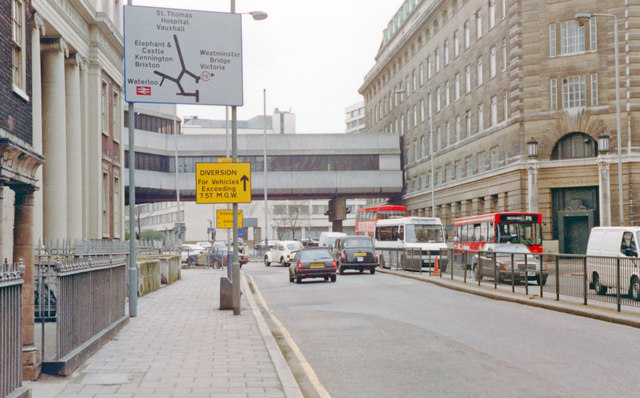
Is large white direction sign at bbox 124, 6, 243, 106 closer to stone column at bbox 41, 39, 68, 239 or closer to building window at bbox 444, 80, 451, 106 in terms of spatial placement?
stone column at bbox 41, 39, 68, 239

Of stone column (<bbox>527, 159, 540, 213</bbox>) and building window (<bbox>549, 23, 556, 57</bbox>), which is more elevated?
building window (<bbox>549, 23, 556, 57</bbox>)

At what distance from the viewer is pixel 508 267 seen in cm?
2038

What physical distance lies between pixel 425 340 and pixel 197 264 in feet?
140

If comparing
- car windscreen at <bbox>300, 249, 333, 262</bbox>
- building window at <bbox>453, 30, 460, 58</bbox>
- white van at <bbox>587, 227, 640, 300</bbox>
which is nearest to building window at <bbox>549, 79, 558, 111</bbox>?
building window at <bbox>453, 30, 460, 58</bbox>

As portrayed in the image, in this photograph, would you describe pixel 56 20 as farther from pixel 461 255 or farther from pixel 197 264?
pixel 197 264

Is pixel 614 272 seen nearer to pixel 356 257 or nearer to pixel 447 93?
pixel 356 257

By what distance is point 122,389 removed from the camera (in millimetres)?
7406

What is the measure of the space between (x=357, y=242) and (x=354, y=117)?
123m

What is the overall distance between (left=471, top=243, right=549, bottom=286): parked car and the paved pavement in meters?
8.02

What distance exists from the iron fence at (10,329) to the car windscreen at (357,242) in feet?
89.9

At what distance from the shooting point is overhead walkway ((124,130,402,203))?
63.8 metres

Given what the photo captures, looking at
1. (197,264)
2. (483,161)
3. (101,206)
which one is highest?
(483,161)

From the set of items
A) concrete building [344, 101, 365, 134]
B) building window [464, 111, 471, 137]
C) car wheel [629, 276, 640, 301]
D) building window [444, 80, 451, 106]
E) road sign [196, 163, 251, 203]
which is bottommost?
car wheel [629, 276, 640, 301]

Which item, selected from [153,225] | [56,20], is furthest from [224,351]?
[153,225]
